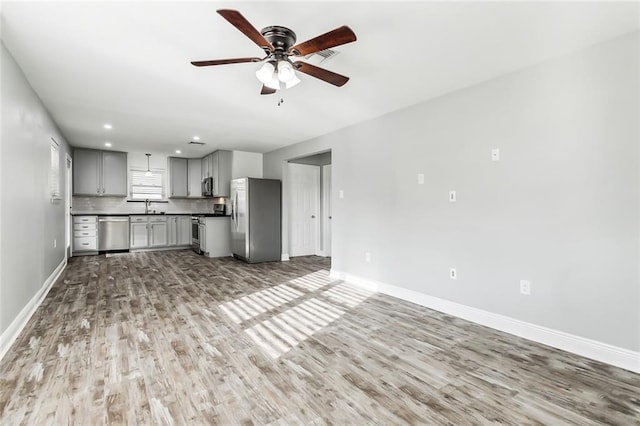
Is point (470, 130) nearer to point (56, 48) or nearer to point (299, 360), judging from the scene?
point (299, 360)

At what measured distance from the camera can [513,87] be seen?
9.43 feet

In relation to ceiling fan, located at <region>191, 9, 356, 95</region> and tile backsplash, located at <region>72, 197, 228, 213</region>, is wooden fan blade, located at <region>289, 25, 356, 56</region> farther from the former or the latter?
tile backsplash, located at <region>72, 197, 228, 213</region>

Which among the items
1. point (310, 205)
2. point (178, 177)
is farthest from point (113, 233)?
point (310, 205)

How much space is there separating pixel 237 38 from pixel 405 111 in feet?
7.53

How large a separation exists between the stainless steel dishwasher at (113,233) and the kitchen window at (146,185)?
0.89 m

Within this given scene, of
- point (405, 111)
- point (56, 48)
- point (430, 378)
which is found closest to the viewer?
point (430, 378)

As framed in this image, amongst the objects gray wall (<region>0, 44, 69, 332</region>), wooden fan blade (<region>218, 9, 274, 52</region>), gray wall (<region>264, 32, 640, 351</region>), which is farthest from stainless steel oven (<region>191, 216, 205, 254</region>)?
wooden fan blade (<region>218, 9, 274, 52</region>)

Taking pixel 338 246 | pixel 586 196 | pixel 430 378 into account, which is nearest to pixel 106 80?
pixel 338 246

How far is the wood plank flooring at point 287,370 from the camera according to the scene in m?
1.73

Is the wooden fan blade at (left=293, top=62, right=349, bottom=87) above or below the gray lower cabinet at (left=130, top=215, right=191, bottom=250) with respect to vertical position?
above

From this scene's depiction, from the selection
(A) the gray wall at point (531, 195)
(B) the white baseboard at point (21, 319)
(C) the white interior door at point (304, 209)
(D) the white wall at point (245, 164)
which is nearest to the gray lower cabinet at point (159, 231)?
(D) the white wall at point (245, 164)

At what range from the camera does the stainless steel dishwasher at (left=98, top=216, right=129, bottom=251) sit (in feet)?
23.5

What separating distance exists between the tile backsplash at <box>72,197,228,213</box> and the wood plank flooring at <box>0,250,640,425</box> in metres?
4.64

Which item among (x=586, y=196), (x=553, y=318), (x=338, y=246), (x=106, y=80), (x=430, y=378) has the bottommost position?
(x=430, y=378)
